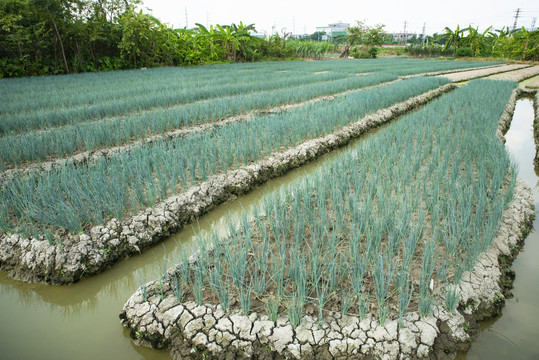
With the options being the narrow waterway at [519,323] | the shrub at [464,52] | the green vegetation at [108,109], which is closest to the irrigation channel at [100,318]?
the narrow waterway at [519,323]

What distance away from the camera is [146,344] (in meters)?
1.87

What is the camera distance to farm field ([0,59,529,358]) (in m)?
1.87

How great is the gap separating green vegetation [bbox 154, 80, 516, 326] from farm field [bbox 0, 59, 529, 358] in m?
0.01

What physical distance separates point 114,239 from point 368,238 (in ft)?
6.50

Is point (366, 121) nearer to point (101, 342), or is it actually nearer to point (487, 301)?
point (487, 301)

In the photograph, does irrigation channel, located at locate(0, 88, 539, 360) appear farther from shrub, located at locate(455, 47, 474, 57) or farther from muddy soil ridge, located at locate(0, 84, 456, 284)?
shrub, located at locate(455, 47, 474, 57)

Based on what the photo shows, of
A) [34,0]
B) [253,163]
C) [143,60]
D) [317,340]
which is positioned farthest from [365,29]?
[317,340]

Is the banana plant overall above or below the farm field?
above

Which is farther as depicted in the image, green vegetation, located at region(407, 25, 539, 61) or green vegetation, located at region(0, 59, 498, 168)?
green vegetation, located at region(407, 25, 539, 61)

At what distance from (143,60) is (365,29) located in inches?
1066

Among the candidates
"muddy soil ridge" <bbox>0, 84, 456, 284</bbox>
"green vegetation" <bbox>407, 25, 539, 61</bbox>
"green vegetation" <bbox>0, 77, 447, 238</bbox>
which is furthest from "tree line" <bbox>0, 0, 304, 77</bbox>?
"green vegetation" <bbox>407, 25, 539, 61</bbox>

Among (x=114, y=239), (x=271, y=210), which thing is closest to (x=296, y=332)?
(x=271, y=210)

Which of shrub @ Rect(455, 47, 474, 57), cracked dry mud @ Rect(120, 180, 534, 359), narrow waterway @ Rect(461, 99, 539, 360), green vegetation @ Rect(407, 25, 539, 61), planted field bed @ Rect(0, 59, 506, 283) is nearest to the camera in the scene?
cracked dry mud @ Rect(120, 180, 534, 359)

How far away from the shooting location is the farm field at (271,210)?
6.15ft
